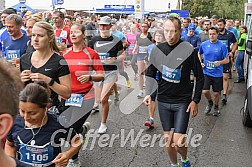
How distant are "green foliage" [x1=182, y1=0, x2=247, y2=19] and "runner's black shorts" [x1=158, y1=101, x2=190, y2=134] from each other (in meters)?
52.5

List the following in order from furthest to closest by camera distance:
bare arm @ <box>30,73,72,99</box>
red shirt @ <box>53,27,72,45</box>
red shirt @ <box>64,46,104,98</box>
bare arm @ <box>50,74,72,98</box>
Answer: red shirt @ <box>53,27,72,45</box>, red shirt @ <box>64,46,104,98</box>, bare arm @ <box>50,74,72,98</box>, bare arm @ <box>30,73,72,99</box>

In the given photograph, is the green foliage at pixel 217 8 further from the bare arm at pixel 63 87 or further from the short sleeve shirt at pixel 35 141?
the short sleeve shirt at pixel 35 141

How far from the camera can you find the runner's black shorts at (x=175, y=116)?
12.8 ft

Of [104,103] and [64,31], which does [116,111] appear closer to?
[104,103]

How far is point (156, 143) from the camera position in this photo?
534 centimetres

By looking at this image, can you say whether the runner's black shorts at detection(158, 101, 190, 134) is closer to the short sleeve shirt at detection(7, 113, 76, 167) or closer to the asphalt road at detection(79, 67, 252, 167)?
the asphalt road at detection(79, 67, 252, 167)

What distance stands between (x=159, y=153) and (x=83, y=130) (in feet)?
3.70

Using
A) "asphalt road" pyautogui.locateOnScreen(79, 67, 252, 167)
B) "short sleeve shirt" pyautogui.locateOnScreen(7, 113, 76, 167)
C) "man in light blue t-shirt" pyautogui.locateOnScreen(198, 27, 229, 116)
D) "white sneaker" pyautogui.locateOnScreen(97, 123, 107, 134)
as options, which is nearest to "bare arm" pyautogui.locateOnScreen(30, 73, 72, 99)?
"short sleeve shirt" pyautogui.locateOnScreen(7, 113, 76, 167)

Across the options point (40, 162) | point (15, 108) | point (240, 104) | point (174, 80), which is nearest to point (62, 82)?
point (40, 162)

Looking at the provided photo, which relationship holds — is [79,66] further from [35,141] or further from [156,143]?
[35,141]

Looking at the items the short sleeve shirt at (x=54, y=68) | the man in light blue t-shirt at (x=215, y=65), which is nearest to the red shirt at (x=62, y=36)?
the man in light blue t-shirt at (x=215, y=65)

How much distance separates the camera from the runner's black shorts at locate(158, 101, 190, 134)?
3.92 m

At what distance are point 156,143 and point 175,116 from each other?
1.40 m

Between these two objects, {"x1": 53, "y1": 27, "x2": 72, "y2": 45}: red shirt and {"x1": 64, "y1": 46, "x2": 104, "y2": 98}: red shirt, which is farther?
{"x1": 53, "y1": 27, "x2": 72, "y2": 45}: red shirt
